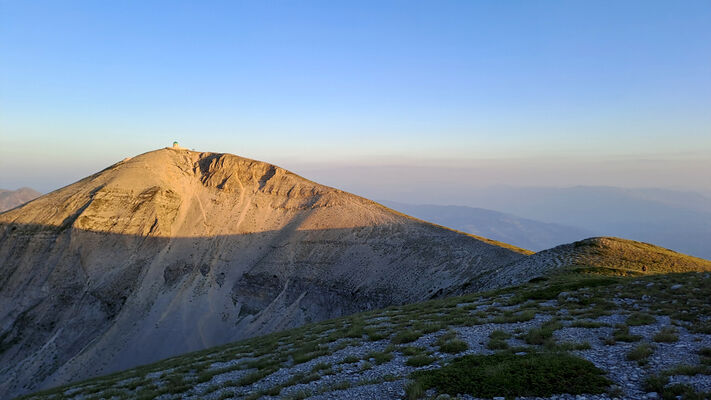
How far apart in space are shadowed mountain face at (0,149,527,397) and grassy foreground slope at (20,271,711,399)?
Answer: 33502 mm

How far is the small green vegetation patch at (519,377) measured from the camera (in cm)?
944

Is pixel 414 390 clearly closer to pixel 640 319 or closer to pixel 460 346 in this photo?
pixel 460 346

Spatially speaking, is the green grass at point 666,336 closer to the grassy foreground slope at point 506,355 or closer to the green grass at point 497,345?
the grassy foreground slope at point 506,355

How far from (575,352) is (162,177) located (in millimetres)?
99319

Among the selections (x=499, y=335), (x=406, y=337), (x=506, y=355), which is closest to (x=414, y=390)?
(x=506, y=355)

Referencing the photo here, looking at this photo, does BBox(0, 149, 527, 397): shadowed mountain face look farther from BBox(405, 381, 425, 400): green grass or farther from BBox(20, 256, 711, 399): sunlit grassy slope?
BBox(405, 381, 425, 400): green grass

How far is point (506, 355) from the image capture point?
39.4ft

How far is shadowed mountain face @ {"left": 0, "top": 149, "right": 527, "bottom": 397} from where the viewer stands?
61875 millimetres

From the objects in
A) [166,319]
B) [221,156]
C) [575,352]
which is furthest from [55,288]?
[575,352]

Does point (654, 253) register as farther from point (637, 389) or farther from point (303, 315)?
point (303, 315)

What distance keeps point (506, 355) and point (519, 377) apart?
2.14 meters

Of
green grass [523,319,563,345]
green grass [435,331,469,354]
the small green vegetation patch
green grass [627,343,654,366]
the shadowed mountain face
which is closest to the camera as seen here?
the small green vegetation patch

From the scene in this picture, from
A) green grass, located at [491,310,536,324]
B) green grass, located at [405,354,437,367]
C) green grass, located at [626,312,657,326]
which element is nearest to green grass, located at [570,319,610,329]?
green grass, located at [626,312,657,326]

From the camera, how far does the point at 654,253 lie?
43500mm
